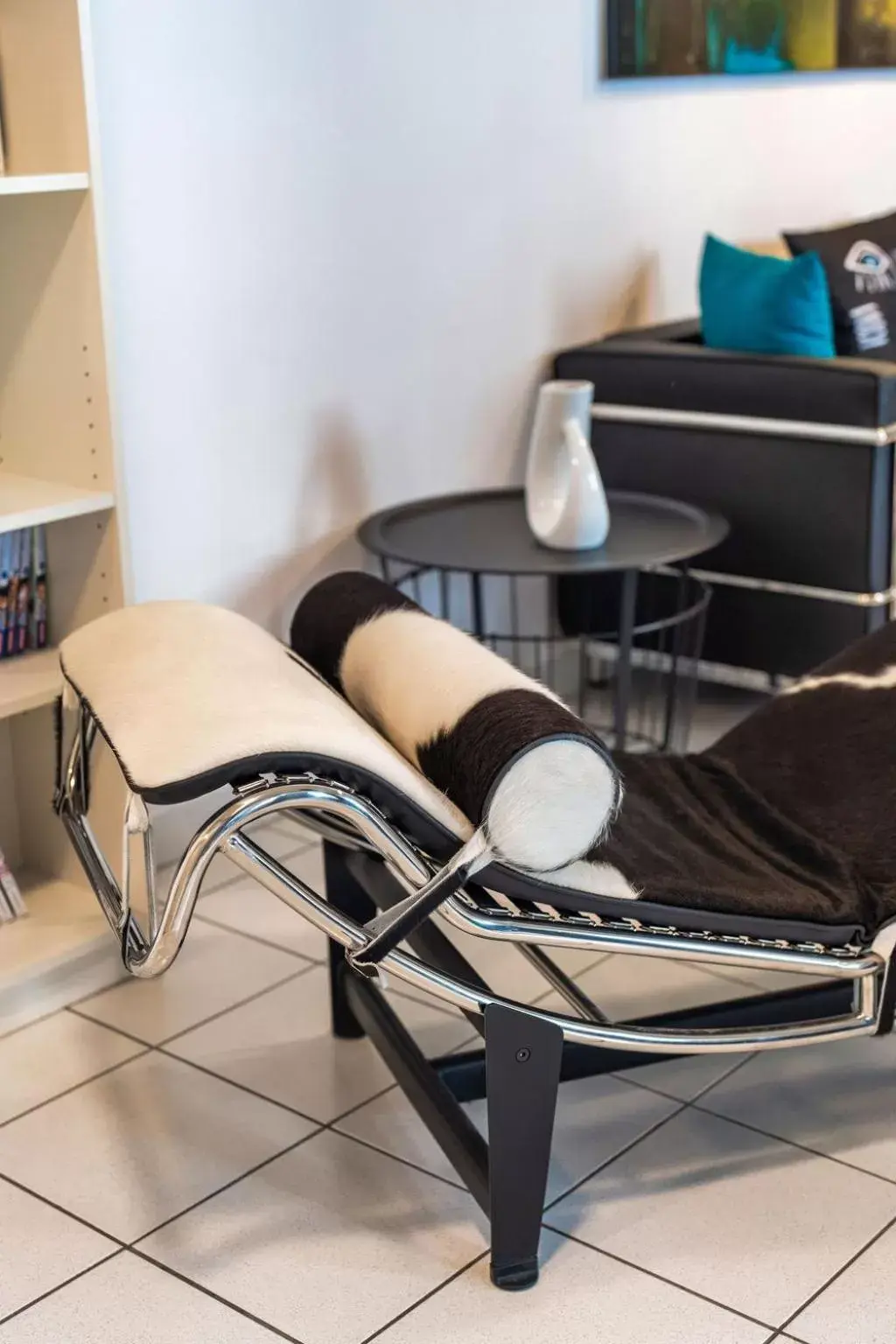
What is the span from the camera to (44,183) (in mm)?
1922

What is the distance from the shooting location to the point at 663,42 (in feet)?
10.7

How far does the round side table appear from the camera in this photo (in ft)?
8.27

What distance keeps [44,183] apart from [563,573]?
106cm

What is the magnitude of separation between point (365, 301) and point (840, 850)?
1.40m

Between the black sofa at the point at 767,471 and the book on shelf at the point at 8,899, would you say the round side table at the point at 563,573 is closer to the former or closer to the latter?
the black sofa at the point at 767,471

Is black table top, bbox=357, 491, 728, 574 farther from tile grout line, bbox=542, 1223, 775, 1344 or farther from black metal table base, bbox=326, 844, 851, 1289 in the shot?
tile grout line, bbox=542, 1223, 775, 1344

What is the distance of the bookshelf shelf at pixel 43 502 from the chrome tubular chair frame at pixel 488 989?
0.35m

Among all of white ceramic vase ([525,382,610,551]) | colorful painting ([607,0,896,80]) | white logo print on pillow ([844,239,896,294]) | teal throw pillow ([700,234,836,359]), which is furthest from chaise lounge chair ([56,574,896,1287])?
colorful painting ([607,0,896,80])

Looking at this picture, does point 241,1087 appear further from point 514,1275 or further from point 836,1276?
point 836,1276

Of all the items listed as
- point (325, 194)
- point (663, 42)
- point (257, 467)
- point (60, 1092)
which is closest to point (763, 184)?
point (663, 42)

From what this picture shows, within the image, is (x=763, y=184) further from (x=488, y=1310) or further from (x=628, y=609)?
(x=488, y=1310)

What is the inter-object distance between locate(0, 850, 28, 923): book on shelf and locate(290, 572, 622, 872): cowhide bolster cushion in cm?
72

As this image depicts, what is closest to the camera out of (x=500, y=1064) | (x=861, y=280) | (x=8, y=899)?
(x=500, y=1064)

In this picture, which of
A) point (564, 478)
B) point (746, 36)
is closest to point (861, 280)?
point (746, 36)
